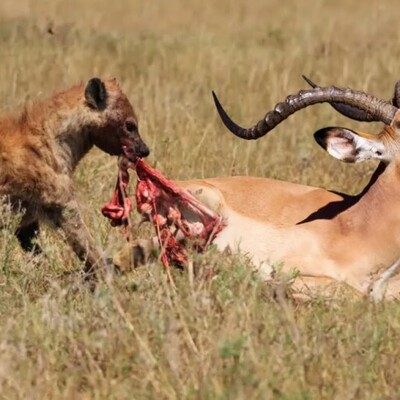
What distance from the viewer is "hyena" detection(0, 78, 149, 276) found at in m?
8.01

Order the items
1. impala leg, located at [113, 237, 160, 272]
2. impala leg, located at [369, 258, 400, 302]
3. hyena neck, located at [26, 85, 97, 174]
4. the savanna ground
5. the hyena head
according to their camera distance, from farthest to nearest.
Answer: the hyena head
hyena neck, located at [26, 85, 97, 174]
impala leg, located at [113, 237, 160, 272]
impala leg, located at [369, 258, 400, 302]
the savanna ground

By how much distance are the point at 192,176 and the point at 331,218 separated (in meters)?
2.40

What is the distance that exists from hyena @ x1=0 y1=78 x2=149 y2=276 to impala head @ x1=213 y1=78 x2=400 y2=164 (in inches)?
44.2

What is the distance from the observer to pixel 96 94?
27.7 ft

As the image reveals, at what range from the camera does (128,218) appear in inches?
309

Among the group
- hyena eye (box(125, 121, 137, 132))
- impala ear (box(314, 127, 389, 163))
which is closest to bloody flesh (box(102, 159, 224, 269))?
hyena eye (box(125, 121, 137, 132))

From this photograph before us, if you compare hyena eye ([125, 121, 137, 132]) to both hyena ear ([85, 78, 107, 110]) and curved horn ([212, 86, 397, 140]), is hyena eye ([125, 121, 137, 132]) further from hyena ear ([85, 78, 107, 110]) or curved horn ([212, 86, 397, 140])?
curved horn ([212, 86, 397, 140])

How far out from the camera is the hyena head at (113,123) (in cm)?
849

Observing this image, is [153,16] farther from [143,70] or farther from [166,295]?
[166,295]

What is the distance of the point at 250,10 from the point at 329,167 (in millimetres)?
9561

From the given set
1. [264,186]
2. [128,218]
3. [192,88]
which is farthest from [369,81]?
[128,218]

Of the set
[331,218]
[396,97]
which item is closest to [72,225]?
[331,218]

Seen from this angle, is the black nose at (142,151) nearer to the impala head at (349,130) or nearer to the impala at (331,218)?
the impala at (331,218)

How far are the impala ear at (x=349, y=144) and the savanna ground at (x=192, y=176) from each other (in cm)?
118
